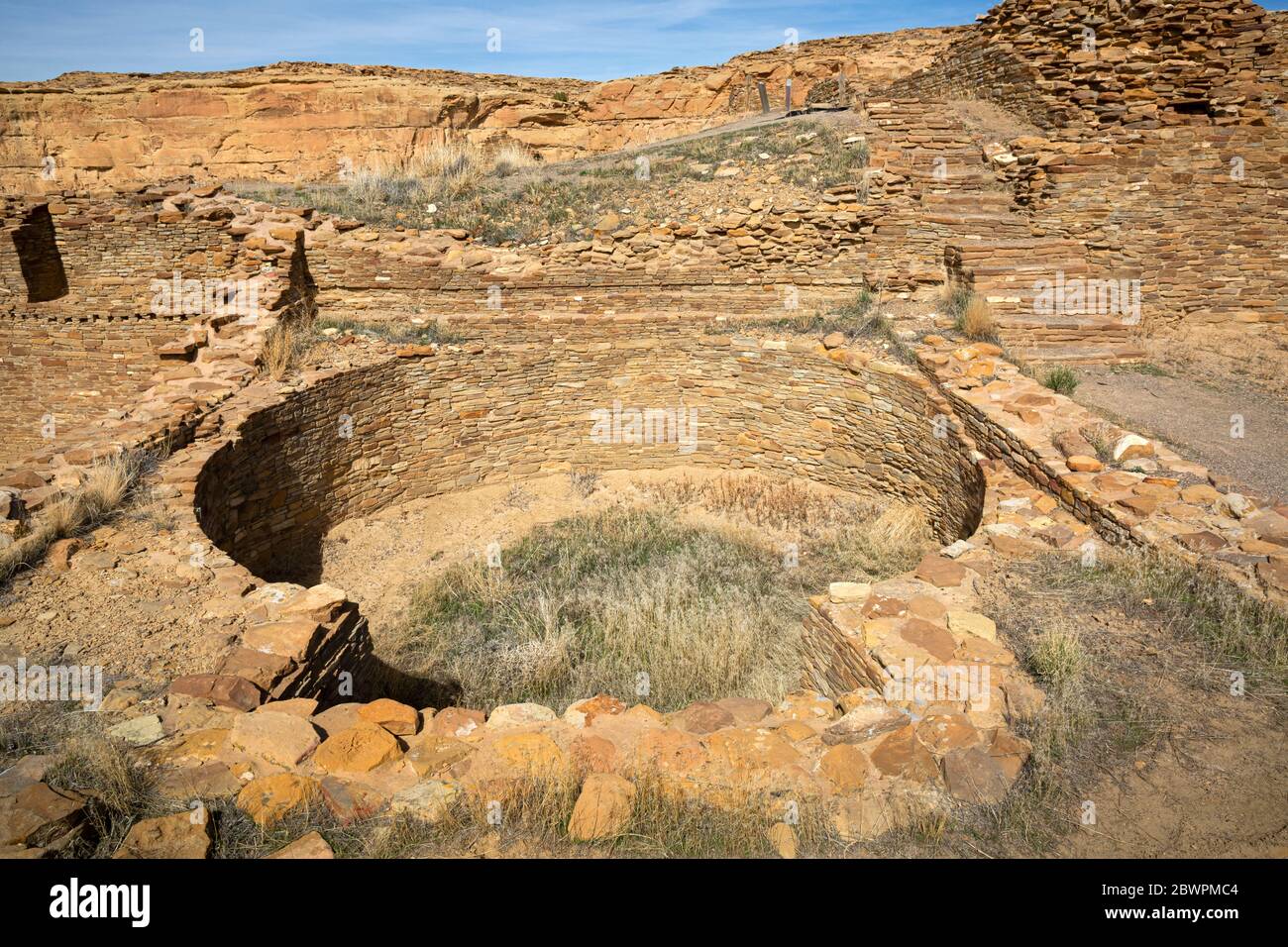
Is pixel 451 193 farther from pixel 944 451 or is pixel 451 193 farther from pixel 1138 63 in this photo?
pixel 1138 63

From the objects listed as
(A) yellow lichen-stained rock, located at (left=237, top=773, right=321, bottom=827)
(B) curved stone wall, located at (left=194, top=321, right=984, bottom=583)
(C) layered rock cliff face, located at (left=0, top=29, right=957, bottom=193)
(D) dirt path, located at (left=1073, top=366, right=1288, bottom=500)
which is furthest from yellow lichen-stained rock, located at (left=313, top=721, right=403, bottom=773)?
(C) layered rock cliff face, located at (left=0, top=29, right=957, bottom=193)

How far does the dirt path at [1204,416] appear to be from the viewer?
5.84 metres

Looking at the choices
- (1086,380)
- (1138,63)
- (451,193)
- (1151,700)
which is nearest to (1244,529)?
(1151,700)

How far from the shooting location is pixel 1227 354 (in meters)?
8.73

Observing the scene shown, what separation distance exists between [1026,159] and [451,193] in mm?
8361

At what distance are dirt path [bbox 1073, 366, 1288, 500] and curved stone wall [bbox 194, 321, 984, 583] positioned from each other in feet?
5.63

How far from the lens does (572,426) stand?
9.16 m

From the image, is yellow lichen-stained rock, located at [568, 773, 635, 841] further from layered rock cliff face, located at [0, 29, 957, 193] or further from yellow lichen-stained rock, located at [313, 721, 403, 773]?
layered rock cliff face, located at [0, 29, 957, 193]

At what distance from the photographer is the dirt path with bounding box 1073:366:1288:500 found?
230 inches

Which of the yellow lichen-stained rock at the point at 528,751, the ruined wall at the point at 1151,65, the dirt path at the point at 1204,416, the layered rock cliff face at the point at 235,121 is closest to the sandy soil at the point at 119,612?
the yellow lichen-stained rock at the point at 528,751

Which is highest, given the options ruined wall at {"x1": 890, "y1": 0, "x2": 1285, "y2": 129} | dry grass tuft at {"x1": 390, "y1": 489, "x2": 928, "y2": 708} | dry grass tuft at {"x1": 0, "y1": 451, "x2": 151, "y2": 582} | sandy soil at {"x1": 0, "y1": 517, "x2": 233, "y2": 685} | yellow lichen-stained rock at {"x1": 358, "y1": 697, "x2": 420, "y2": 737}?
ruined wall at {"x1": 890, "y1": 0, "x2": 1285, "y2": 129}

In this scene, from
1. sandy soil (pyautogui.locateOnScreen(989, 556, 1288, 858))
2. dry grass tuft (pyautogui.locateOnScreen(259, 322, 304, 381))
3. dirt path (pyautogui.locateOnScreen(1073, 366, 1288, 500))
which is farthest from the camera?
dry grass tuft (pyautogui.locateOnScreen(259, 322, 304, 381))

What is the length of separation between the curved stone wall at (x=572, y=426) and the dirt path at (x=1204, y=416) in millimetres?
1716

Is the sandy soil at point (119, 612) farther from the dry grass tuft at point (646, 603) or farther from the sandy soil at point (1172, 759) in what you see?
the sandy soil at point (1172, 759)
